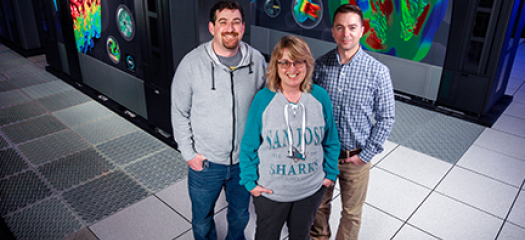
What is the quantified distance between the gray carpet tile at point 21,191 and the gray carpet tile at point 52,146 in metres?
0.26

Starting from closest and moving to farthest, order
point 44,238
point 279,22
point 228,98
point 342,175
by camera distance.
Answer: point 228,98, point 342,175, point 44,238, point 279,22

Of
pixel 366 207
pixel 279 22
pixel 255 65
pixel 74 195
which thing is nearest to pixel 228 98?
pixel 255 65

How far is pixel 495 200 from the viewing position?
114 inches

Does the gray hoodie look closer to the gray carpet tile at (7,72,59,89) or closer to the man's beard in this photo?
the man's beard

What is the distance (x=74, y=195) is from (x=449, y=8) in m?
4.31

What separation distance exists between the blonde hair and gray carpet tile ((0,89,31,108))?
4.32m

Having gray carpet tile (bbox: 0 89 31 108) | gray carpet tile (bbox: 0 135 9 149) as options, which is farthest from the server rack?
gray carpet tile (bbox: 0 89 31 108)

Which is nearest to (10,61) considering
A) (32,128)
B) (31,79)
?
(31,79)

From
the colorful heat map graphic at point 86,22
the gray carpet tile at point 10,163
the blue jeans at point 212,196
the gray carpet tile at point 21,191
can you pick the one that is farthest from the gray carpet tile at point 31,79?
the blue jeans at point 212,196

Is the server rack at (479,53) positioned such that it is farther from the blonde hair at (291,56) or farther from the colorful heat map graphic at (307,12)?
the blonde hair at (291,56)

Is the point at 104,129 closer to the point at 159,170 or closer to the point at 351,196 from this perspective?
the point at 159,170

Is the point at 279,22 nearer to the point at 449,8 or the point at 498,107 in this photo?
the point at 449,8

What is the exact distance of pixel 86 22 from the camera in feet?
14.2

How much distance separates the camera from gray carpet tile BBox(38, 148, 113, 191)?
3039 mm
